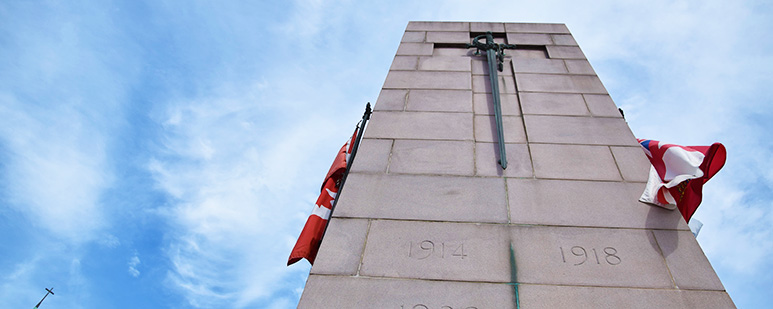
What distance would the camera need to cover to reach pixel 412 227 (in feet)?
17.1

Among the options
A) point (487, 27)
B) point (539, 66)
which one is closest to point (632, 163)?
point (539, 66)

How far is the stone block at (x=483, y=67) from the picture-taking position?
866 centimetres

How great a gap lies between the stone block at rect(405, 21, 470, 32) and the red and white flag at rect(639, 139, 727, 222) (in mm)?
5810

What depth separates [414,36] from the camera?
33.5ft

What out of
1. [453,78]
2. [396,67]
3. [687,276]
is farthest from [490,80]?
[687,276]

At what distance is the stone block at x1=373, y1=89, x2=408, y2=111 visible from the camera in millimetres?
7523

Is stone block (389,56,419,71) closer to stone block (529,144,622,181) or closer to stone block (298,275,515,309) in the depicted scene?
stone block (529,144,622,181)

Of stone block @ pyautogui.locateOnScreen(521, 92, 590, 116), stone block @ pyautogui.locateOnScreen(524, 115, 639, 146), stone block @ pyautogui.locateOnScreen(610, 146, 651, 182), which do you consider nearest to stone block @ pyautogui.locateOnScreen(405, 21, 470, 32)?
stone block @ pyautogui.locateOnScreen(521, 92, 590, 116)

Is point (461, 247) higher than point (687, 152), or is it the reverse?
point (687, 152)

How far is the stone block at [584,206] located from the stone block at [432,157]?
0.74 metres

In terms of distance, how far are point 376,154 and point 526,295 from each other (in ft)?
9.69

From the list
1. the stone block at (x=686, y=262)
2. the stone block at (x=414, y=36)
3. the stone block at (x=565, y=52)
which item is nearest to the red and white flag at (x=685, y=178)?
the stone block at (x=686, y=262)

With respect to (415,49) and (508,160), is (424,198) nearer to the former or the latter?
(508,160)

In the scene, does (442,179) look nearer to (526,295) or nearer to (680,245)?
(526,295)
